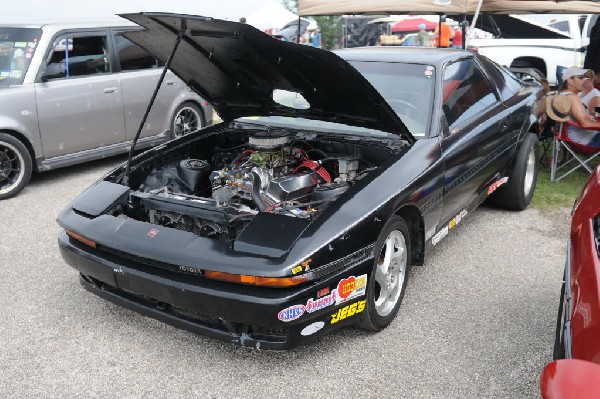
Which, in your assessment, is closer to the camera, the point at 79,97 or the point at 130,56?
the point at 79,97

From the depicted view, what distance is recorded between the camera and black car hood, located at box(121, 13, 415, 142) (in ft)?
10.8

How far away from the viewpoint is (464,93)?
169 inches

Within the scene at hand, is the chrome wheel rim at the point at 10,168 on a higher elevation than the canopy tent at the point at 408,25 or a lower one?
higher

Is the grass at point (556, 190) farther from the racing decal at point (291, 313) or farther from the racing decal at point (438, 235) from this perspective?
the racing decal at point (291, 313)

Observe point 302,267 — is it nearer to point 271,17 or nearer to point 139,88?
point 139,88

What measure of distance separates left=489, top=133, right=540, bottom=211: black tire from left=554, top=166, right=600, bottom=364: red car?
89.4 inches

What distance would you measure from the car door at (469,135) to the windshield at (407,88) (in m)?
0.13

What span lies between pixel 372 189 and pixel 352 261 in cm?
45

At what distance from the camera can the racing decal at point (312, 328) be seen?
9.20 feet

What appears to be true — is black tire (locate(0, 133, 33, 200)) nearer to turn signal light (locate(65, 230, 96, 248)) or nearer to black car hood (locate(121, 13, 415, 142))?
black car hood (locate(121, 13, 415, 142))

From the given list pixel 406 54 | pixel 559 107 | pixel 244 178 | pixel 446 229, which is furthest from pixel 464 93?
pixel 559 107

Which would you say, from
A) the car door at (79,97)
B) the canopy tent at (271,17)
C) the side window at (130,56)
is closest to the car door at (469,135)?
the side window at (130,56)

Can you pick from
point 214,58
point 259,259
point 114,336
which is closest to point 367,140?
point 214,58

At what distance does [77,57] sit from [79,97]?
466mm
